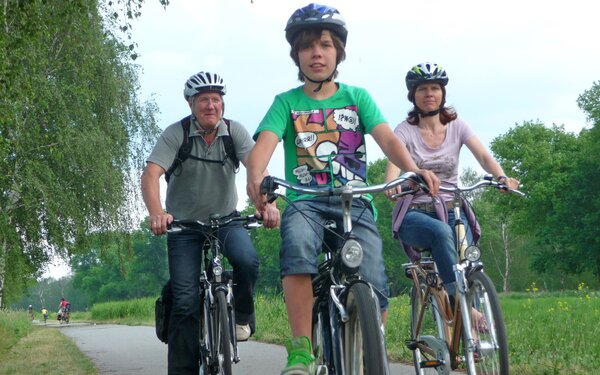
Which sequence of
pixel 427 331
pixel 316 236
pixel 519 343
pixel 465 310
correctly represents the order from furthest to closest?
pixel 519 343 < pixel 427 331 < pixel 465 310 < pixel 316 236

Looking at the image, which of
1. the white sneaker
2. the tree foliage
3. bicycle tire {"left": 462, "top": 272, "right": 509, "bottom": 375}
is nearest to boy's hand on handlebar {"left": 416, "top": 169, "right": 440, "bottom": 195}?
bicycle tire {"left": 462, "top": 272, "right": 509, "bottom": 375}

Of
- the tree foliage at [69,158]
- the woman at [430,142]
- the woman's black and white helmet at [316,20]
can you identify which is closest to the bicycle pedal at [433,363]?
the woman at [430,142]

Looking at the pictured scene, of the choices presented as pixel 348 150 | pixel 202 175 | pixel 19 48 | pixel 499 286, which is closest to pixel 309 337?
pixel 348 150

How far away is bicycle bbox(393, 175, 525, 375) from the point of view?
15.7 feet

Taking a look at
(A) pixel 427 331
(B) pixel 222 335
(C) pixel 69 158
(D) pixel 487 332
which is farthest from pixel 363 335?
(C) pixel 69 158

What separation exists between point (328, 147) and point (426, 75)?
157cm

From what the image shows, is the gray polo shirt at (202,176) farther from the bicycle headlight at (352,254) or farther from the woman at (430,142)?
the bicycle headlight at (352,254)

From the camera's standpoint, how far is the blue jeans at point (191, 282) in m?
5.92

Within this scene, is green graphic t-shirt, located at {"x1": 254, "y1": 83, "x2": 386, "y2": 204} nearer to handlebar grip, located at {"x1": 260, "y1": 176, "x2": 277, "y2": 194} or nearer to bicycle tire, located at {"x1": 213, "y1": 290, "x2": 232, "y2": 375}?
handlebar grip, located at {"x1": 260, "y1": 176, "x2": 277, "y2": 194}

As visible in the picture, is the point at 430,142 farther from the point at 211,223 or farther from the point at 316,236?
the point at 316,236

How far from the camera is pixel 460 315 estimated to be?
514 cm

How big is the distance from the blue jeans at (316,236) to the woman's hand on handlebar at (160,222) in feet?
4.38

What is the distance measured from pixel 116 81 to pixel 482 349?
84.6 ft

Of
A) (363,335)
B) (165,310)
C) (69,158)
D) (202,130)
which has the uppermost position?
(69,158)
